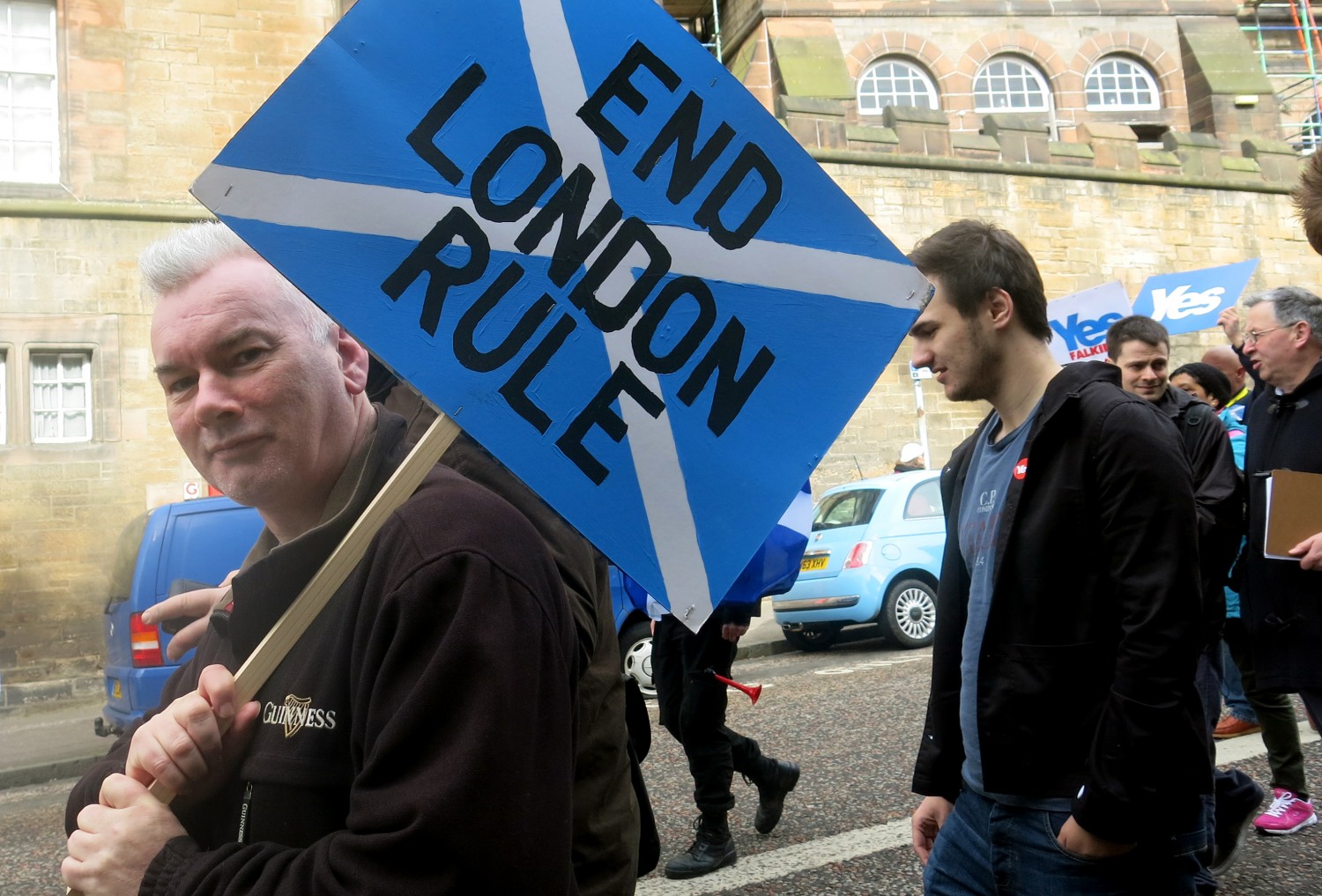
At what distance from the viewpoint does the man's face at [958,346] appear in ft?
8.20

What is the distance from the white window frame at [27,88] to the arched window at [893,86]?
56.2 ft

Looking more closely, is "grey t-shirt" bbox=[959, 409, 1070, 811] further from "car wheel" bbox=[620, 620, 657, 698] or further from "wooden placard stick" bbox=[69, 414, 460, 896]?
"car wheel" bbox=[620, 620, 657, 698]

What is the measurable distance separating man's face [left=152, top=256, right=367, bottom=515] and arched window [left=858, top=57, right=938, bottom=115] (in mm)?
27125

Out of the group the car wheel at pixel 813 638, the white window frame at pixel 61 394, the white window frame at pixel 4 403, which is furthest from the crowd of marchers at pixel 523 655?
the white window frame at pixel 61 394

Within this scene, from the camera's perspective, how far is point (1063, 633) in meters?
2.21

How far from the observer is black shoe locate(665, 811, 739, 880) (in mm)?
4707

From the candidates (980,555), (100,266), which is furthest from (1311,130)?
(980,555)

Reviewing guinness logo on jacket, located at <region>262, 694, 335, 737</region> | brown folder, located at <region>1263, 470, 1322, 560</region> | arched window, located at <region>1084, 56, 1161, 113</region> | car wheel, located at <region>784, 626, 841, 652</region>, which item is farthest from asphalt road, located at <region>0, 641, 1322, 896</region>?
arched window, located at <region>1084, 56, 1161, 113</region>

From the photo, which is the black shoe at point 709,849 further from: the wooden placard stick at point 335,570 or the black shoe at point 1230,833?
the wooden placard stick at point 335,570

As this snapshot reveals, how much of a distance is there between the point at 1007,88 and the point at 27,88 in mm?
20642

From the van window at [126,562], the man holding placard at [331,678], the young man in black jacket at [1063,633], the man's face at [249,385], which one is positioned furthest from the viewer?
the van window at [126,562]

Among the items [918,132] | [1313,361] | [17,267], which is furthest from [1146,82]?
[1313,361]

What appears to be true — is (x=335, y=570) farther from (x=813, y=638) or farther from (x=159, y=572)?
(x=813, y=638)

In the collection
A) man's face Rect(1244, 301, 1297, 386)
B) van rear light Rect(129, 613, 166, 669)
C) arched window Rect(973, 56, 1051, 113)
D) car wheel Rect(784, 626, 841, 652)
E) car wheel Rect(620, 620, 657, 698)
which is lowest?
car wheel Rect(784, 626, 841, 652)
